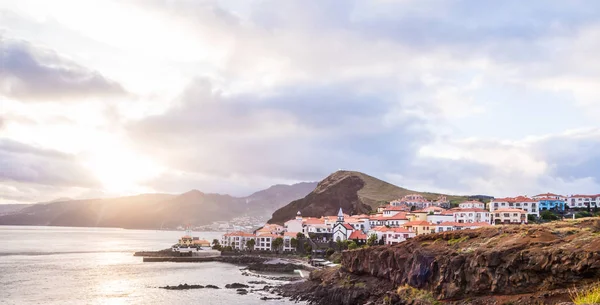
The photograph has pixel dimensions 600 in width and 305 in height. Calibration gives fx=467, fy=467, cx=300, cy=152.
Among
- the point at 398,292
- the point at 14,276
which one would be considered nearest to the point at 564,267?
the point at 398,292

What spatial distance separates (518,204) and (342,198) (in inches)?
2871

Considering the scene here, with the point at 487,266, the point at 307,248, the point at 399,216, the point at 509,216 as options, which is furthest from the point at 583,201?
the point at 487,266

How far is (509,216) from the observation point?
87.2 metres

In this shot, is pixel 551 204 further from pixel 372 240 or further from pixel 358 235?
pixel 358 235

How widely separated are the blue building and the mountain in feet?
153

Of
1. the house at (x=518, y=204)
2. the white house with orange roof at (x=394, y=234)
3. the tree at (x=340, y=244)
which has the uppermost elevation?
the house at (x=518, y=204)

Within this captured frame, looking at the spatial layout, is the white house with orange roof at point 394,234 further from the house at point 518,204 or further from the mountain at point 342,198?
the mountain at point 342,198

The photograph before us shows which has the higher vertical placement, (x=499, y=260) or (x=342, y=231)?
(x=499, y=260)

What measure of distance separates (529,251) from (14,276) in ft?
254

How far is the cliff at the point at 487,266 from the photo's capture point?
3375 cm

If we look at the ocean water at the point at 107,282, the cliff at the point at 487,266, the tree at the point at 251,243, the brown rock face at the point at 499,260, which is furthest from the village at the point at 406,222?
the brown rock face at the point at 499,260

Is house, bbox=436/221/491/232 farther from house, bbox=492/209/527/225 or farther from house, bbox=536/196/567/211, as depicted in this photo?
house, bbox=536/196/567/211

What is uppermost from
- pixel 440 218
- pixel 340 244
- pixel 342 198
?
pixel 342 198

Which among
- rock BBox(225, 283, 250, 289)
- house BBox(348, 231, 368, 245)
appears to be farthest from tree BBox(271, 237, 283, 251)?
rock BBox(225, 283, 250, 289)
